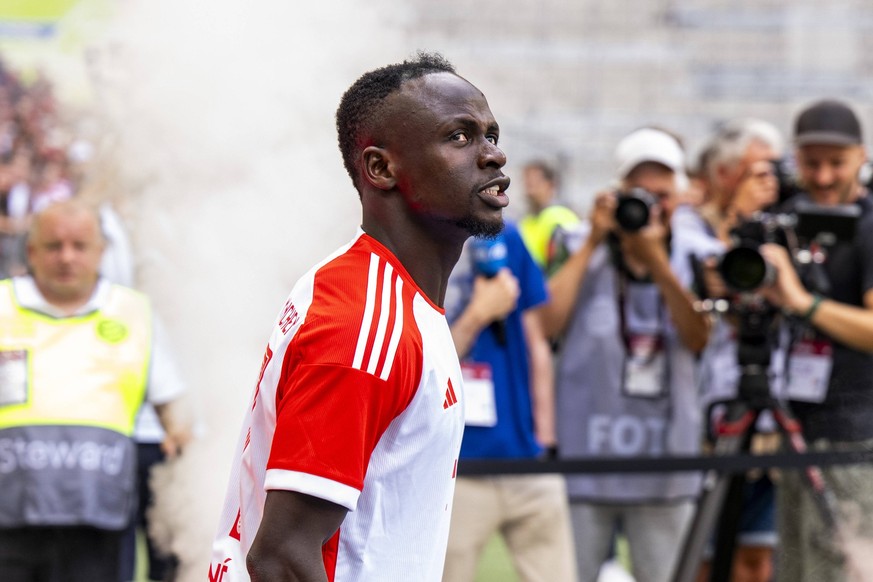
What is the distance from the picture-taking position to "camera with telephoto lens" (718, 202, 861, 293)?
3.96m

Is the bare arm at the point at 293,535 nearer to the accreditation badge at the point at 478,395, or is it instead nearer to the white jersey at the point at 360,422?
the white jersey at the point at 360,422

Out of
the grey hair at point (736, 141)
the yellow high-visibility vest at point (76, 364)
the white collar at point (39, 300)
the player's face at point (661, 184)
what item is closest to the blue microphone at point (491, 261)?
the player's face at point (661, 184)

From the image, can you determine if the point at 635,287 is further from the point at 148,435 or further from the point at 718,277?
the point at 148,435

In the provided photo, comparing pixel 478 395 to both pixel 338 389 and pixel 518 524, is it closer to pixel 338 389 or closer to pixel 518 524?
pixel 518 524

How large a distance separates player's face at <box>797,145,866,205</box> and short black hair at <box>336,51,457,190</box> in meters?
2.57

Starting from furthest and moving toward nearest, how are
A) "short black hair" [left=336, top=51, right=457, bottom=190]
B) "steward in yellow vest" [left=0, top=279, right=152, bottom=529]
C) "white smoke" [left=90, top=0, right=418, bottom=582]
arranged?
"steward in yellow vest" [left=0, top=279, right=152, bottom=529]
"white smoke" [left=90, top=0, right=418, bottom=582]
"short black hair" [left=336, top=51, right=457, bottom=190]

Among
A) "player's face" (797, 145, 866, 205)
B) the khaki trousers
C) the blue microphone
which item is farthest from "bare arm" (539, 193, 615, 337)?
"player's face" (797, 145, 866, 205)

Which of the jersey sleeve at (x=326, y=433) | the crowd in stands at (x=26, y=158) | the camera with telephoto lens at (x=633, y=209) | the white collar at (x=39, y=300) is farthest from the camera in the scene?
the crowd in stands at (x=26, y=158)

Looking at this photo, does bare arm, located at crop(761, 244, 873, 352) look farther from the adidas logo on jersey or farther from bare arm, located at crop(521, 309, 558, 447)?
the adidas logo on jersey

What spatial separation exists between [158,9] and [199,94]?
0.80 ft

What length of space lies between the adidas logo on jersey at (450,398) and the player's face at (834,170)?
2770 millimetres

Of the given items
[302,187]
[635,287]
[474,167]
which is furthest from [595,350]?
[474,167]

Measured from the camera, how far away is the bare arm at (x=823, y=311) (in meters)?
3.90

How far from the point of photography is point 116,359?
3902 mm
